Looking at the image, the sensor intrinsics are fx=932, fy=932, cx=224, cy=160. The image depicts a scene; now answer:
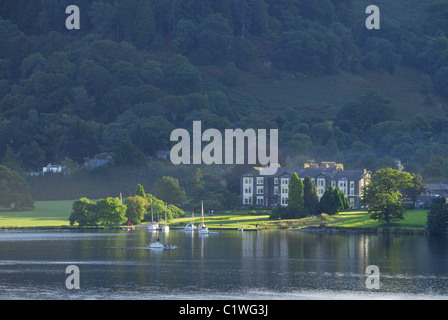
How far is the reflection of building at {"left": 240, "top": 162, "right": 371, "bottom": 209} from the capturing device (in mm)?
139375

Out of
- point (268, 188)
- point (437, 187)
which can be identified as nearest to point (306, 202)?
point (268, 188)

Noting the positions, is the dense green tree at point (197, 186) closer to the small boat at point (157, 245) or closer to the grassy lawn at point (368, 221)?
the grassy lawn at point (368, 221)

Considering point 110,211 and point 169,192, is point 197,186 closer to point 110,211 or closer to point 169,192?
point 169,192

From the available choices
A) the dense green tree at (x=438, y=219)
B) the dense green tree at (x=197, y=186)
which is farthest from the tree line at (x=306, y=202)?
the dense green tree at (x=197, y=186)

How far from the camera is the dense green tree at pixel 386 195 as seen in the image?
112 metres

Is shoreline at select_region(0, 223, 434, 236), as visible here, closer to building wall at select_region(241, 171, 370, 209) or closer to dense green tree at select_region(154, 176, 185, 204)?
dense green tree at select_region(154, 176, 185, 204)

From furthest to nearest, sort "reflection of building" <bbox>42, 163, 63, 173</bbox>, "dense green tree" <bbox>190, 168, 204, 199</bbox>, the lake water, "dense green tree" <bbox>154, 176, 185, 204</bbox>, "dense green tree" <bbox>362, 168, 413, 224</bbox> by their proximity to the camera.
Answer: "reflection of building" <bbox>42, 163, 63, 173</bbox> < "dense green tree" <bbox>190, 168, 204, 199</bbox> < "dense green tree" <bbox>154, 176, 185, 204</bbox> < "dense green tree" <bbox>362, 168, 413, 224</bbox> < the lake water

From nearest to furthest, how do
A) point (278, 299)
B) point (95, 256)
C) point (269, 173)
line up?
1. point (278, 299)
2. point (95, 256)
3. point (269, 173)

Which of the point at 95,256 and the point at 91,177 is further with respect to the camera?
the point at 91,177

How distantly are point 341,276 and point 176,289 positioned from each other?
1482cm

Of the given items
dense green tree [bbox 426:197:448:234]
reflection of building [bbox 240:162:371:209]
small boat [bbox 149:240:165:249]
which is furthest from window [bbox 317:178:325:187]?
small boat [bbox 149:240:165:249]

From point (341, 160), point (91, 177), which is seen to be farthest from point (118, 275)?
point (341, 160)
